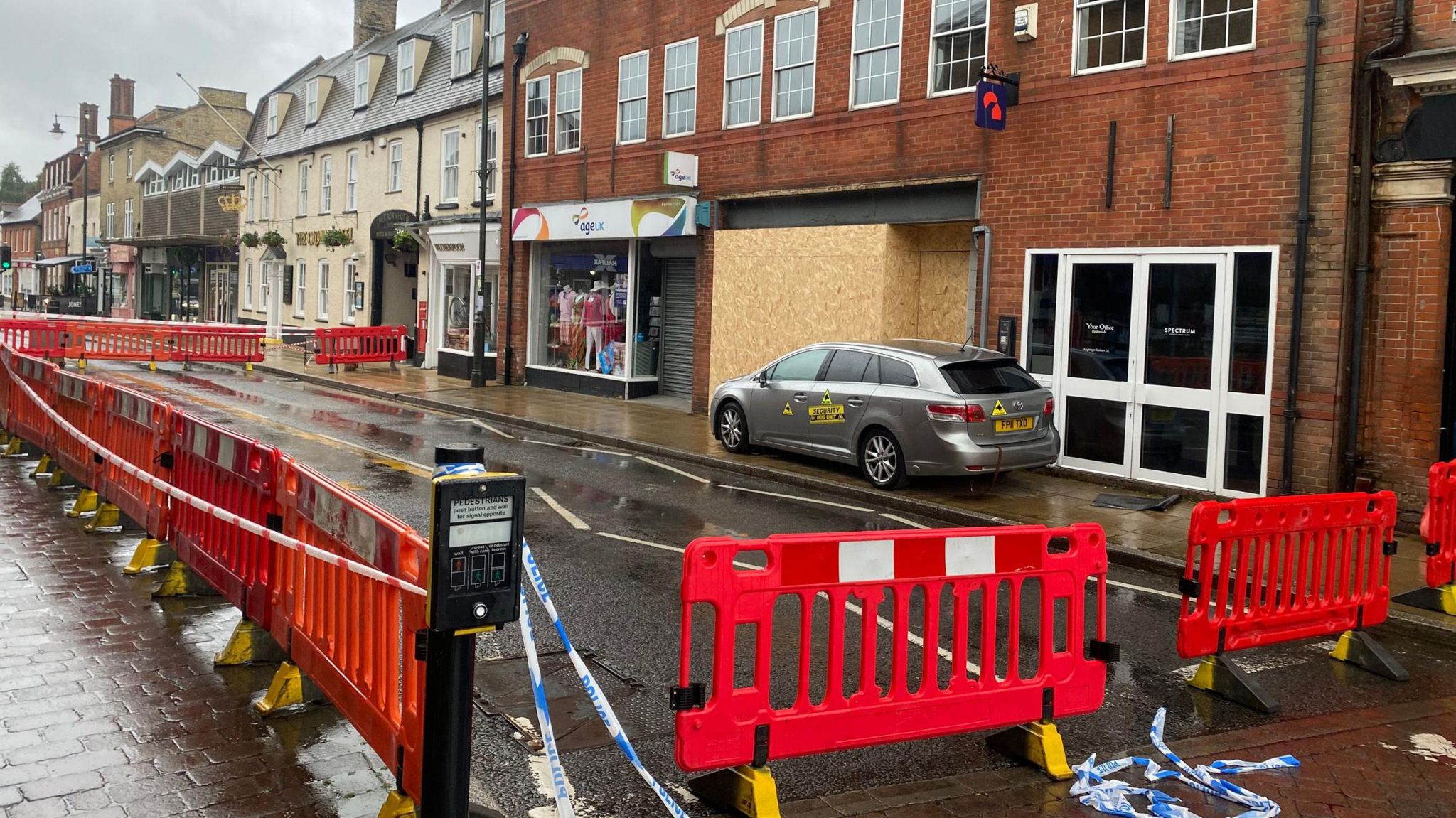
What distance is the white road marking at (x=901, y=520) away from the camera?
11046 millimetres

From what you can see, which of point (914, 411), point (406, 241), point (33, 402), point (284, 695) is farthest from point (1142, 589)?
point (406, 241)

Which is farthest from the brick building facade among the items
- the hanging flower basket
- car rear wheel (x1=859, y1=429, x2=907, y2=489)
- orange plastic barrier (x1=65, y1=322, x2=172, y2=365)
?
orange plastic barrier (x1=65, y1=322, x2=172, y2=365)

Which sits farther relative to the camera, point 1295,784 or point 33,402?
point 33,402

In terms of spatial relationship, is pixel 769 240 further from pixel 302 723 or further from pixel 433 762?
pixel 433 762

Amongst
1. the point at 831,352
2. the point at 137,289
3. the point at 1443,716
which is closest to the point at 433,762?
the point at 1443,716

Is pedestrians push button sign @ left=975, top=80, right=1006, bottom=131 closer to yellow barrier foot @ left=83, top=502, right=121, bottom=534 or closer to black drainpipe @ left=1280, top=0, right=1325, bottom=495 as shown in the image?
black drainpipe @ left=1280, top=0, right=1325, bottom=495

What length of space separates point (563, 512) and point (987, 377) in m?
4.76

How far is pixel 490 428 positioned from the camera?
17781 mm

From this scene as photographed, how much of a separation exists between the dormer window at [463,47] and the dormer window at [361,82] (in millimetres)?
5493

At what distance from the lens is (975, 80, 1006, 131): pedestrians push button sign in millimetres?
13945

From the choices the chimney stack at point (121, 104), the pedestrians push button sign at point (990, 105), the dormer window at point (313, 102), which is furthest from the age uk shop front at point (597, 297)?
the chimney stack at point (121, 104)

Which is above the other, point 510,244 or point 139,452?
point 510,244

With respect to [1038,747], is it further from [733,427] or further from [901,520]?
[733,427]

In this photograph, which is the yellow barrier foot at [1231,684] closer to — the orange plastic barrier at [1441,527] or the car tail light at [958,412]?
the orange plastic barrier at [1441,527]
